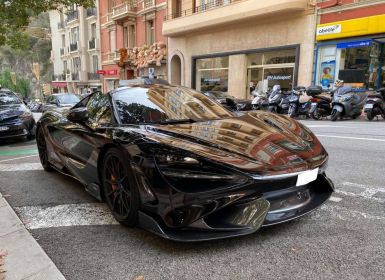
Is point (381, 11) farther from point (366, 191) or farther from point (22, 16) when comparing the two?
point (22, 16)

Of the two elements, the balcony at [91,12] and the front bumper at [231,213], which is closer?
the front bumper at [231,213]

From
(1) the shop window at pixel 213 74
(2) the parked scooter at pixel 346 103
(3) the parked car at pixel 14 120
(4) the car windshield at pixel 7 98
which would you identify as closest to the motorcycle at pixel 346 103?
(2) the parked scooter at pixel 346 103

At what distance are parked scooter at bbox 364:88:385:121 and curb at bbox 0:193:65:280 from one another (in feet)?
33.5

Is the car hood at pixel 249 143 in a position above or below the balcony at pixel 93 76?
below

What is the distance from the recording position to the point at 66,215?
3336 millimetres

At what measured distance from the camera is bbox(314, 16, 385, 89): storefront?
13.2m

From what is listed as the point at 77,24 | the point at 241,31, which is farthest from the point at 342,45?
the point at 77,24

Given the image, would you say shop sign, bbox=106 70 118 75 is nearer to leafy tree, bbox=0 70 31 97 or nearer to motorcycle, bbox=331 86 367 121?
leafy tree, bbox=0 70 31 97

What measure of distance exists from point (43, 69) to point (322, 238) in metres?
63.5

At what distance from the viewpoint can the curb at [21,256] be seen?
226 cm

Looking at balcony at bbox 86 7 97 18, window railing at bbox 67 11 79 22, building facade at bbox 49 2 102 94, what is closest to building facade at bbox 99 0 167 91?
balcony at bbox 86 7 97 18

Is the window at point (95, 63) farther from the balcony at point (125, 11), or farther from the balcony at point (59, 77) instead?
Result: the balcony at point (59, 77)

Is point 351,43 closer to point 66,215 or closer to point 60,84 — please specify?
point 66,215

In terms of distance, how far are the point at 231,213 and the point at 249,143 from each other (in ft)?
1.97
